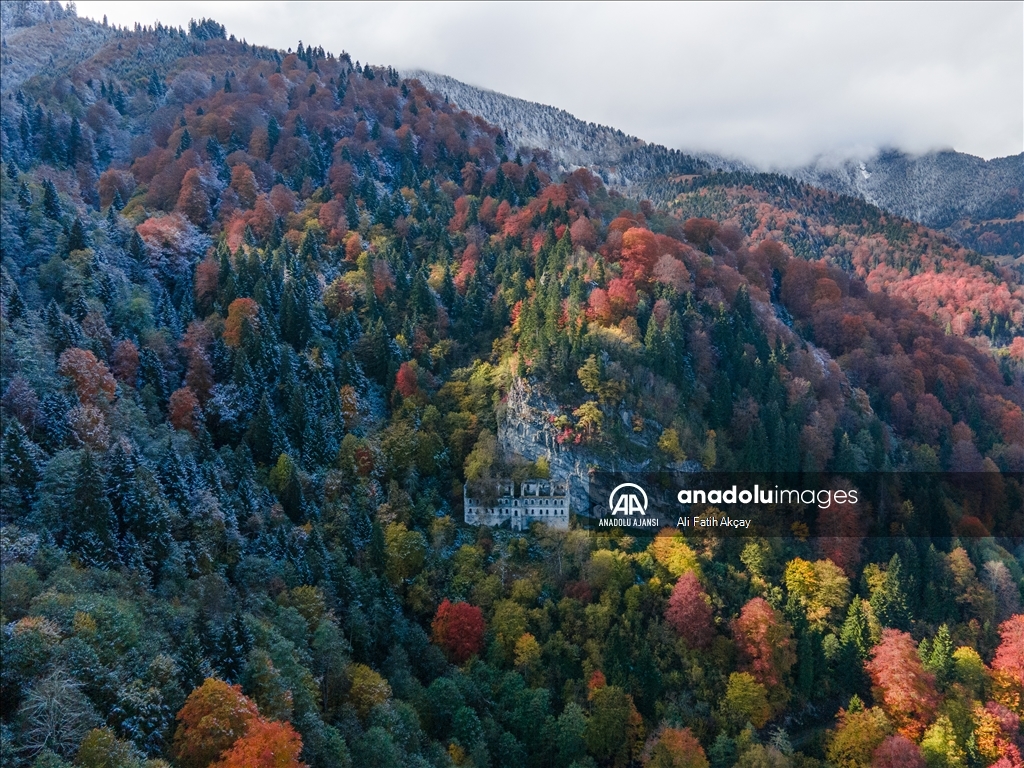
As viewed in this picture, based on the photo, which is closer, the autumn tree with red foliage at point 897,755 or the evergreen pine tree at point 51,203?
the autumn tree with red foliage at point 897,755

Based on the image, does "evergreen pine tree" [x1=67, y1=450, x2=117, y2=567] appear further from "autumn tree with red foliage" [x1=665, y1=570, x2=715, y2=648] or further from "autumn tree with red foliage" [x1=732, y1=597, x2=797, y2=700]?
"autumn tree with red foliage" [x1=732, y1=597, x2=797, y2=700]

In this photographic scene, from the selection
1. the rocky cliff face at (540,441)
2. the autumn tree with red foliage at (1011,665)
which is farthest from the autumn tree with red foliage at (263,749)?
the autumn tree with red foliage at (1011,665)

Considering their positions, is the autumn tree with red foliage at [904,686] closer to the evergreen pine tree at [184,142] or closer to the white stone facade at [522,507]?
the white stone facade at [522,507]

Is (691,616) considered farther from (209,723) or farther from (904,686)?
(209,723)

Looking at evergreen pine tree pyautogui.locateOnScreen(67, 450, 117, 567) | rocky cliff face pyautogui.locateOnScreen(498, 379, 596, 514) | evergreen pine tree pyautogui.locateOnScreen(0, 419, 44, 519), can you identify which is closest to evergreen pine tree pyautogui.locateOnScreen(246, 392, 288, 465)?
evergreen pine tree pyautogui.locateOnScreen(67, 450, 117, 567)

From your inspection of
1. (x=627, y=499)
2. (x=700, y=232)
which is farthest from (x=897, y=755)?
(x=700, y=232)
